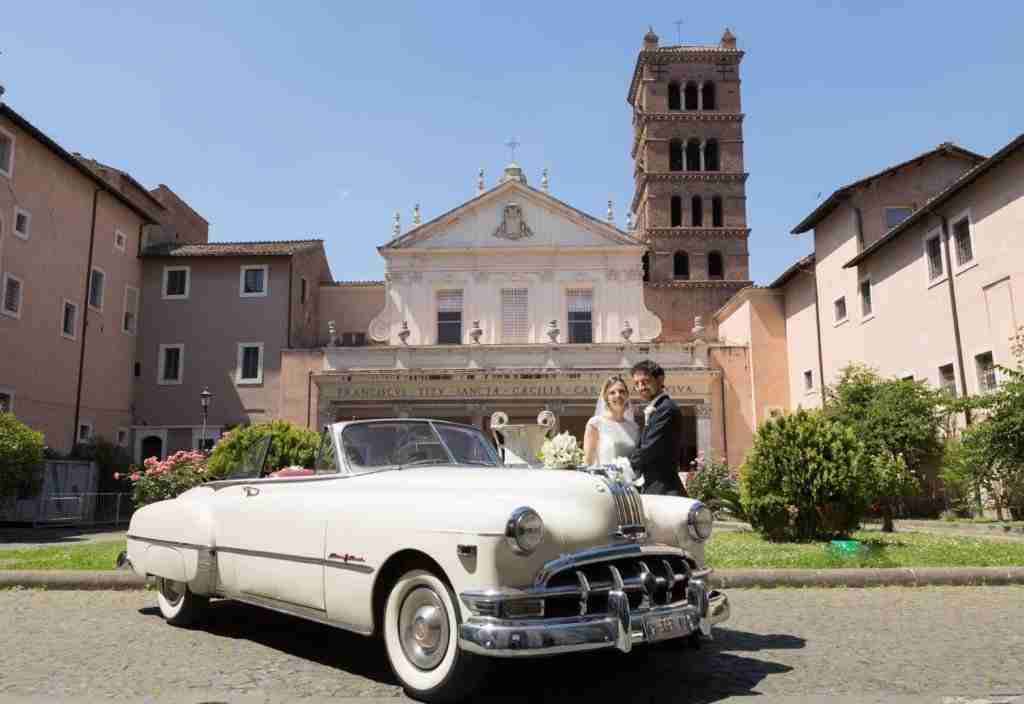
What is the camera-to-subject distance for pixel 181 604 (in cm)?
647

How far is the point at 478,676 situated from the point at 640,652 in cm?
153

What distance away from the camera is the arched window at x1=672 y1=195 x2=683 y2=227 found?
47.3 m

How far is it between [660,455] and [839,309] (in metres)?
23.9

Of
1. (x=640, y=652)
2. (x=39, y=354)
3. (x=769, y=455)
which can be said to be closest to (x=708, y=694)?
(x=640, y=652)

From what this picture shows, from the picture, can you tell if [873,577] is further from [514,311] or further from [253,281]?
[253,281]

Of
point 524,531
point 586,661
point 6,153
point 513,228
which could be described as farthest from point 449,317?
point 524,531

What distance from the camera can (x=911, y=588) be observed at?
27.1ft

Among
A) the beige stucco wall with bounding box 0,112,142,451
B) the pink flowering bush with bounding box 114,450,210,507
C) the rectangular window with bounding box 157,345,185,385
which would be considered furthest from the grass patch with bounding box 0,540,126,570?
the rectangular window with bounding box 157,345,185,385

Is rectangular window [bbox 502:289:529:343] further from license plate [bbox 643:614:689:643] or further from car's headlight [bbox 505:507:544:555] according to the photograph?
car's headlight [bbox 505:507:544:555]

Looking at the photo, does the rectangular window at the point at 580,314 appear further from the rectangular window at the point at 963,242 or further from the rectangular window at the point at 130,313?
the rectangular window at the point at 130,313

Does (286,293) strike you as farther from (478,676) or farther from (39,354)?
(478,676)

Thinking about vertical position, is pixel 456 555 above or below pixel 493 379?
below

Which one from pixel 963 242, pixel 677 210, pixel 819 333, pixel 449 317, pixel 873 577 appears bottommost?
pixel 873 577

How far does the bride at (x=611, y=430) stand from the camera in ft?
21.6
